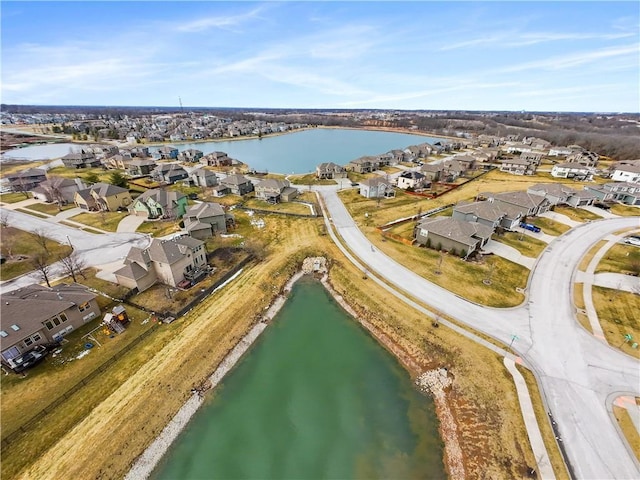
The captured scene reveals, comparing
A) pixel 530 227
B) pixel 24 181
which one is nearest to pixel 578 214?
pixel 530 227

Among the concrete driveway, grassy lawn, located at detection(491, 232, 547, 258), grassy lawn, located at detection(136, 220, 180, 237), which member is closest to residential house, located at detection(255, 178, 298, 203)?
grassy lawn, located at detection(136, 220, 180, 237)

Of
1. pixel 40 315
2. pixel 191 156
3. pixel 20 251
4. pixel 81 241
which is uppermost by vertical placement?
pixel 191 156

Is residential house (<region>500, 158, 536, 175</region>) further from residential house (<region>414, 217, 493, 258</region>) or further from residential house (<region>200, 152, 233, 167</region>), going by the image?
residential house (<region>200, 152, 233, 167</region>)

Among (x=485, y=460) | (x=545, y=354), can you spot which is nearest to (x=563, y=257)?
(x=545, y=354)

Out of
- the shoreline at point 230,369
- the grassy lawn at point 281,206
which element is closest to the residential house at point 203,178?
the grassy lawn at point 281,206

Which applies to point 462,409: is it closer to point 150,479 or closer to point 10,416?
point 150,479

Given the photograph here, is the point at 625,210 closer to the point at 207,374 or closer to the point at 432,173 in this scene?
the point at 432,173

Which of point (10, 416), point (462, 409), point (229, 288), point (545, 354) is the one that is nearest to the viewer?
point (10, 416)
